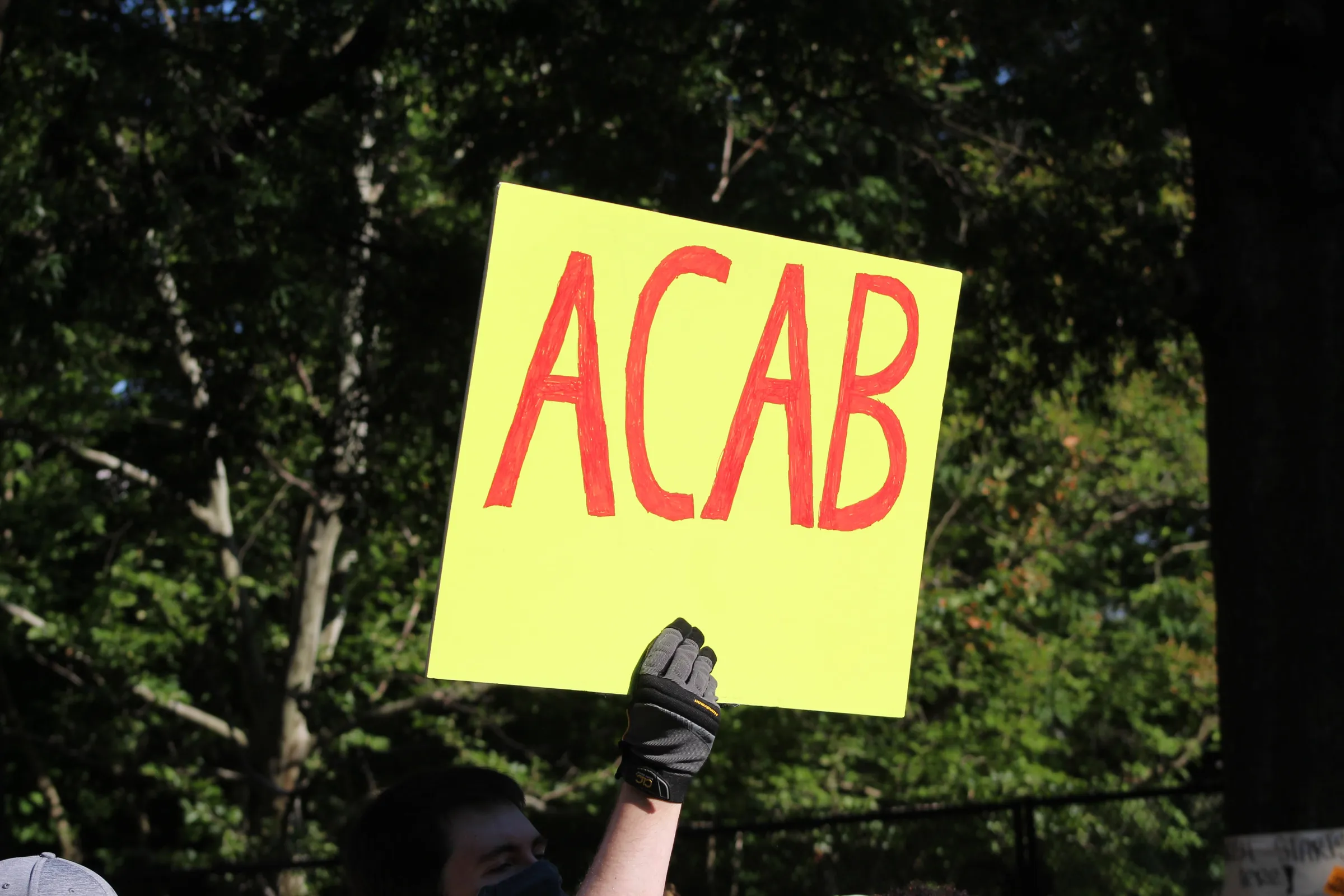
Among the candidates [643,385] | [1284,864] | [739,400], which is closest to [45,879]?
[643,385]

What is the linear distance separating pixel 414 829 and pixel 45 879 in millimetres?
460

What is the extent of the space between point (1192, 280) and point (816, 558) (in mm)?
3969

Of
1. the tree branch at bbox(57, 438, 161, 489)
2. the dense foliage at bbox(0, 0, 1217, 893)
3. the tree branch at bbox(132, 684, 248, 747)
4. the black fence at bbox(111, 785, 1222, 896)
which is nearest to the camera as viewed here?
the black fence at bbox(111, 785, 1222, 896)

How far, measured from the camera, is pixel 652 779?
5.56 ft

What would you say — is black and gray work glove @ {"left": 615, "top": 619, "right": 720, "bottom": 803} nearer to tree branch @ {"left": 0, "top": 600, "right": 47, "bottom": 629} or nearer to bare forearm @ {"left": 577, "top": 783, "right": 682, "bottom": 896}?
bare forearm @ {"left": 577, "top": 783, "right": 682, "bottom": 896}

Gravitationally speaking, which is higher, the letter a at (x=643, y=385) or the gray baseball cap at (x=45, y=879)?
the letter a at (x=643, y=385)

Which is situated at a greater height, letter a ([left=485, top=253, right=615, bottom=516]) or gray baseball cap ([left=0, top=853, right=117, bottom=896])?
letter a ([left=485, top=253, right=615, bottom=516])

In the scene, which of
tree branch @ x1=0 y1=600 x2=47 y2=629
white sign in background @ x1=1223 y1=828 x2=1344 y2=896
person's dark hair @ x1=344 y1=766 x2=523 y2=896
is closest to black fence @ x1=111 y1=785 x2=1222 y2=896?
white sign in background @ x1=1223 y1=828 x2=1344 y2=896

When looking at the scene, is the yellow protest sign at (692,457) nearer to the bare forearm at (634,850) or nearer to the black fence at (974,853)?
the bare forearm at (634,850)

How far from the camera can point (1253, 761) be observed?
5.09 metres

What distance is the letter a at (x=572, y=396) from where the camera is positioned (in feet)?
6.61

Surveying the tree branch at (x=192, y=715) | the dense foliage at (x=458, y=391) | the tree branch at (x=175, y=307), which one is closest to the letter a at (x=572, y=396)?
the dense foliage at (x=458, y=391)

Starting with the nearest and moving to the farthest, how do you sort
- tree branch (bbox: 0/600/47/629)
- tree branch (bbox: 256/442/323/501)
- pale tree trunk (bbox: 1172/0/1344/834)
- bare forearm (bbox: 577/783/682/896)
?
bare forearm (bbox: 577/783/682/896)
pale tree trunk (bbox: 1172/0/1344/834)
tree branch (bbox: 256/442/323/501)
tree branch (bbox: 0/600/47/629)

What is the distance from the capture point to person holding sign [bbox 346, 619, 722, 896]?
1.67 m
